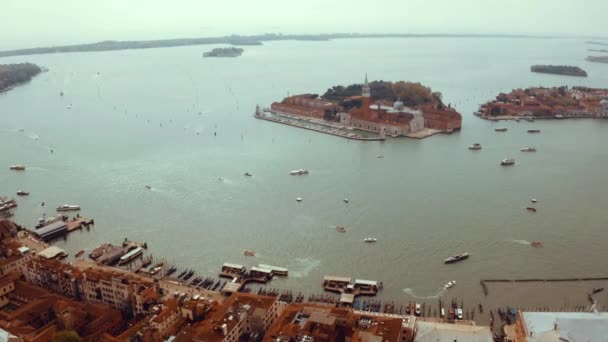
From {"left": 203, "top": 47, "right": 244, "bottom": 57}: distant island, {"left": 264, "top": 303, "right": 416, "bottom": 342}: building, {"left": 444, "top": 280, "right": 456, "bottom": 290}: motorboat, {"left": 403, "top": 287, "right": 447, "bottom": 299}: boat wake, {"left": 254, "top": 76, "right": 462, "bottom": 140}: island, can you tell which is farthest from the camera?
{"left": 203, "top": 47, "right": 244, "bottom": 57}: distant island

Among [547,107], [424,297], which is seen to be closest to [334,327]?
[424,297]

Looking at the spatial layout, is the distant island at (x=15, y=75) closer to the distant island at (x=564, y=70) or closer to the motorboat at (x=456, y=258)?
the motorboat at (x=456, y=258)

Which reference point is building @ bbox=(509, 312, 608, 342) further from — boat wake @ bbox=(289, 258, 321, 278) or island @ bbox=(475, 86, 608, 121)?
island @ bbox=(475, 86, 608, 121)

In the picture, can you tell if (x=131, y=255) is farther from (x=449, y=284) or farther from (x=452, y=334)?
(x=452, y=334)

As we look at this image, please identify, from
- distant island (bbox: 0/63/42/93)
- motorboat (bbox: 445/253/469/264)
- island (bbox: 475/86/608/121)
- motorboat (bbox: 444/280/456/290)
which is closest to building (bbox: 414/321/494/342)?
motorboat (bbox: 444/280/456/290)

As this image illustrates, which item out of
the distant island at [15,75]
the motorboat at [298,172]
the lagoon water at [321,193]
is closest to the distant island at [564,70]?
the lagoon water at [321,193]
